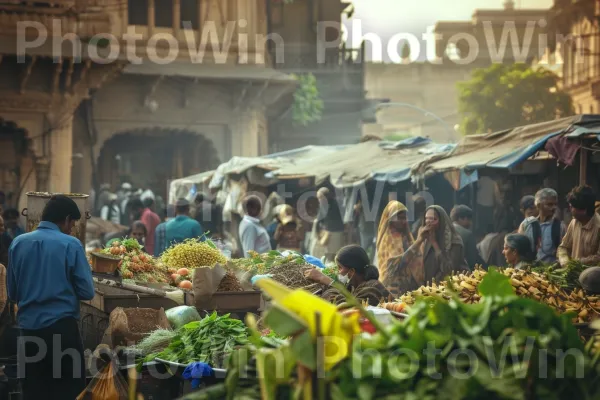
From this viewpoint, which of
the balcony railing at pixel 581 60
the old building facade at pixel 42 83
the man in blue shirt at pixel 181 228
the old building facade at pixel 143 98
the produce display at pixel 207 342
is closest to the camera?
the produce display at pixel 207 342

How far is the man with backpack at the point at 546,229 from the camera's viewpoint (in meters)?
10.5

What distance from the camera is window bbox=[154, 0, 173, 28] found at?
25.2 m

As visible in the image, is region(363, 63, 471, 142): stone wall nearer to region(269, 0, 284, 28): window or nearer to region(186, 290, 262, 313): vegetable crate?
region(269, 0, 284, 28): window

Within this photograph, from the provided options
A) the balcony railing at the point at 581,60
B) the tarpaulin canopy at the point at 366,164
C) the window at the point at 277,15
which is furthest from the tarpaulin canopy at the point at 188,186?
the balcony railing at the point at 581,60

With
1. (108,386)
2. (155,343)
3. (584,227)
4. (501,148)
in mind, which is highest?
(501,148)

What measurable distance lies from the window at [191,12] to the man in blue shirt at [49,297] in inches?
754

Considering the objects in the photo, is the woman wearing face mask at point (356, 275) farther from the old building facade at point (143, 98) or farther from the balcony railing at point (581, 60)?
the balcony railing at point (581, 60)

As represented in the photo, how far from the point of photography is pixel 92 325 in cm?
800

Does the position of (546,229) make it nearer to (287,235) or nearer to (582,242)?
(582,242)

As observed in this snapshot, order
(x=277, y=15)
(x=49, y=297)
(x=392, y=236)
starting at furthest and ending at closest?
(x=277, y=15), (x=392, y=236), (x=49, y=297)

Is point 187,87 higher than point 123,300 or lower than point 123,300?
higher

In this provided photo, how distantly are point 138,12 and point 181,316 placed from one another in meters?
18.6

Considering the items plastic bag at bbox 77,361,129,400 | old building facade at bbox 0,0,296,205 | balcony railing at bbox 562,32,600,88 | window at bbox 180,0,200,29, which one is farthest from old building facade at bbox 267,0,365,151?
plastic bag at bbox 77,361,129,400

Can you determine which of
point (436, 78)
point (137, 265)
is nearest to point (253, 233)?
point (137, 265)
